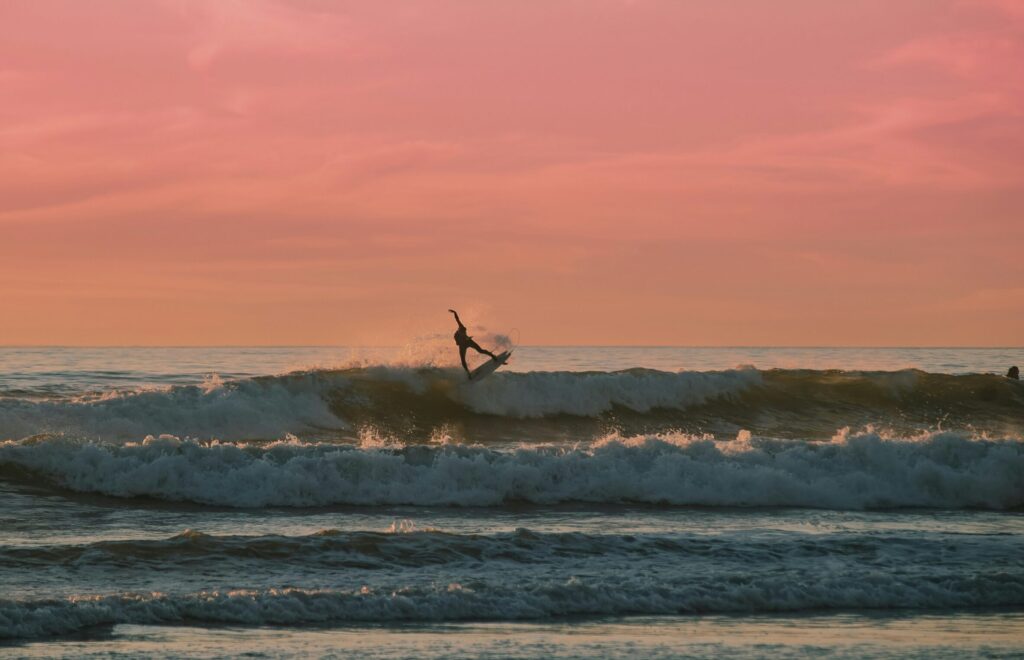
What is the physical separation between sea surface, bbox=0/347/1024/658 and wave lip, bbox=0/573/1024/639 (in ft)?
0.10

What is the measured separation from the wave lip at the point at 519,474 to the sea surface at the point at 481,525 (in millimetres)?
45

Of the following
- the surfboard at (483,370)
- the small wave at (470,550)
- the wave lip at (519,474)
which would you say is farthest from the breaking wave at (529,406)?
the small wave at (470,550)

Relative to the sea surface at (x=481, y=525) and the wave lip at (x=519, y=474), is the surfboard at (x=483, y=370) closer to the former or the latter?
the sea surface at (x=481, y=525)

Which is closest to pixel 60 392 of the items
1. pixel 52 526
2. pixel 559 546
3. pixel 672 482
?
pixel 52 526

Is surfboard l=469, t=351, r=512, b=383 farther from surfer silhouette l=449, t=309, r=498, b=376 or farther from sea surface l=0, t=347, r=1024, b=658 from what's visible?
surfer silhouette l=449, t=309, r=498, b=376

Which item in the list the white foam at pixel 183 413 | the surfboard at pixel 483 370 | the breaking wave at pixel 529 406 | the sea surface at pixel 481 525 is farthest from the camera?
the surfboard at pixel 483 370

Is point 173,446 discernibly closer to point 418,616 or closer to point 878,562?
point 418,616

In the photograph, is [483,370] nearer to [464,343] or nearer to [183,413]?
[464,343]

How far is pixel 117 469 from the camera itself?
1925 centimetres

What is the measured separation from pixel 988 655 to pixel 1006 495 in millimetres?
11574

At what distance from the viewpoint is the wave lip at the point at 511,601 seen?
36.6 feet

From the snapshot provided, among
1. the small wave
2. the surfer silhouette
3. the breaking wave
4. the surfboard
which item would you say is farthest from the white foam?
the small wave

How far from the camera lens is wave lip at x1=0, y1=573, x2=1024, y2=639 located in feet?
36.6

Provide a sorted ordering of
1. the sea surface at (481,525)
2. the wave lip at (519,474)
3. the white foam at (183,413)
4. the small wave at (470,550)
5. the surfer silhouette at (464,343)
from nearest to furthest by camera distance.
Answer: the sea surface at (481,525) < the small wave at (470,550) < the wave lip at (519,474) < the white foam at (183,413) < the surfer silhouette at (464,343)
